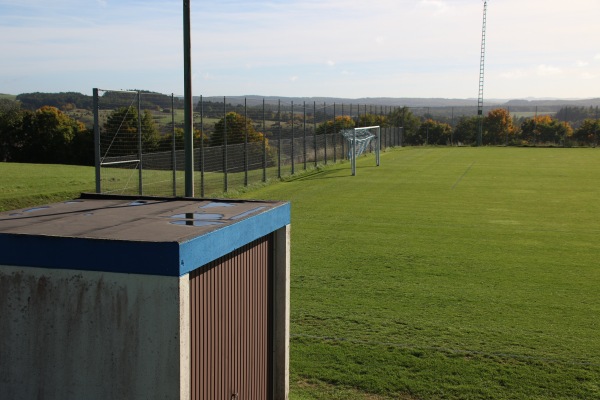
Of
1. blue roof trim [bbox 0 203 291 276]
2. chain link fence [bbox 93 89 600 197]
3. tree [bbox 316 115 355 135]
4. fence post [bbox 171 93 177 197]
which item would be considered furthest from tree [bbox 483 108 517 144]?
blue roof trim [bbox 0 203 291 276]

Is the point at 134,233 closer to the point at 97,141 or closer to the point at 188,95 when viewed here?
the point at 188,95

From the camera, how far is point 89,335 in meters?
5.01

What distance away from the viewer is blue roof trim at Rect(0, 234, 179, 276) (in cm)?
477

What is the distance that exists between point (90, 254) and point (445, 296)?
21.0 ft

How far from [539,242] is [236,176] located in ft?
36.8

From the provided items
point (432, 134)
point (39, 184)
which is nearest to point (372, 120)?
point (432, 134)

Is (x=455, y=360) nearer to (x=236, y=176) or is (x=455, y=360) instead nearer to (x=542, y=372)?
(x=542, y=372)

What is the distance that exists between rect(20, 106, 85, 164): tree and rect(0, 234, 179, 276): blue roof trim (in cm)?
2950

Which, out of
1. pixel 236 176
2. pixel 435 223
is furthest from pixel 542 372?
pixel 236 176

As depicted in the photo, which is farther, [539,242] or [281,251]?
[539,242]

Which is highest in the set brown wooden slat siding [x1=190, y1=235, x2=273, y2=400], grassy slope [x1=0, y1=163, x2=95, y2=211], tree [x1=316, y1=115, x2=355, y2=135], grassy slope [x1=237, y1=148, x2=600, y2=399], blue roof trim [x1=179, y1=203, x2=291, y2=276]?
tree [x1=316, y1=115, x2=355, y2=135]

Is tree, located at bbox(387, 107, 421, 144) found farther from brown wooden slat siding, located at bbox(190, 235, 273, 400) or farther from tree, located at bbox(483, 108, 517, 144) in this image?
brown wooden slat siding, located at bbox(190, 235, 273, 400)

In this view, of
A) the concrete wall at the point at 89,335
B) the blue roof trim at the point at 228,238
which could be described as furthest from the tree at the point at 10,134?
the concrete wall at the point at 89,335

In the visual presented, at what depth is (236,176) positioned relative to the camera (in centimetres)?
2338
